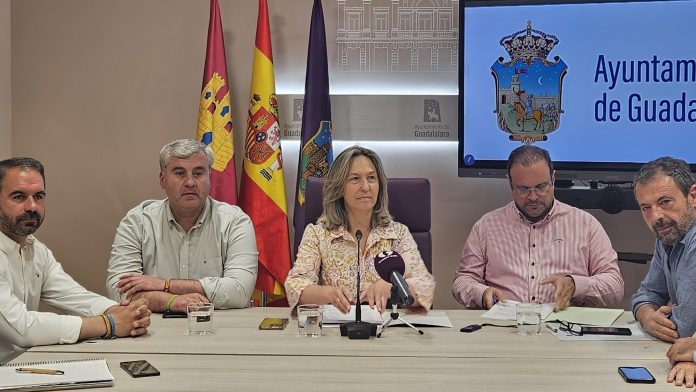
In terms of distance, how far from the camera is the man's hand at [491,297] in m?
3.29

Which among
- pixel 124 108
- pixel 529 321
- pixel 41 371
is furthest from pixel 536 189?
pixel 124 108

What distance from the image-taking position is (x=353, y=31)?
Answer: 470 centimetres

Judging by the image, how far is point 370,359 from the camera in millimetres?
2439

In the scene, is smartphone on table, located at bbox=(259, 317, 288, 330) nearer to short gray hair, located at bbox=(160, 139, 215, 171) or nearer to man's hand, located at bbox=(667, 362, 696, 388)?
short gray hair, located at bbox=(160, 139, 215, 171)

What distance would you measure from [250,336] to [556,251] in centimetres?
162

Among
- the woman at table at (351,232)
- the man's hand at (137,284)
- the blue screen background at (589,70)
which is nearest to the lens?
the man's hand at (137,284)

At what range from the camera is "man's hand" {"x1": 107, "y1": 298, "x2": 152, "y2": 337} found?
269 cm

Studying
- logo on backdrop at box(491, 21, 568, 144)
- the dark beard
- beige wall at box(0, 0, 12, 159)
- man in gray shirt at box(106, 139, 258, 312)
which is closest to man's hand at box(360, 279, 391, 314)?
man in gray shirt at box(106, 139, 258, 312)

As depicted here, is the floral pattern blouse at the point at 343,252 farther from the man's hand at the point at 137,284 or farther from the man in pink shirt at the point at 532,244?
the man's hand at the point at 137,284

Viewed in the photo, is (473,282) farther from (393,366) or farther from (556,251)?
(393,366)

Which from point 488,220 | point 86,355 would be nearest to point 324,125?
point 488,220

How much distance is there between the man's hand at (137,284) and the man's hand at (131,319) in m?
0.53

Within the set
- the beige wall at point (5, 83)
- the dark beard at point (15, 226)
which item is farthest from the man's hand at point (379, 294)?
the beige wall at point (5, 83)

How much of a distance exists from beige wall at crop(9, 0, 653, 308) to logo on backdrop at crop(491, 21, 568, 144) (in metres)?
0.43
